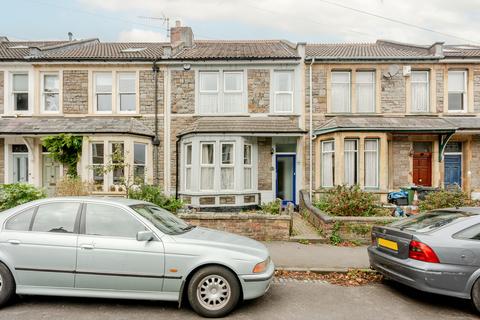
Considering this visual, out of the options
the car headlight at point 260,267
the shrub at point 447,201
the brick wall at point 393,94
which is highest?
the brick wall at point 393,94

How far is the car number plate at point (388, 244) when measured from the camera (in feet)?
16.7

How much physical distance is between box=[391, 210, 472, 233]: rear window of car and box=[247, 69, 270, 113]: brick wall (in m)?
9.02

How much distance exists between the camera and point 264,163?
1386 cm

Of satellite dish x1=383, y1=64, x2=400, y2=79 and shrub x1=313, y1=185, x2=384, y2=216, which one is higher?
satellite dish x1=383, y1=64, x2=400, y2=79

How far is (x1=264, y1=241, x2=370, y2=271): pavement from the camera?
6.45 metres

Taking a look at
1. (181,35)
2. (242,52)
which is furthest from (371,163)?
(181,35)

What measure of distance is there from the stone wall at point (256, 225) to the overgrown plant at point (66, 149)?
7.11m

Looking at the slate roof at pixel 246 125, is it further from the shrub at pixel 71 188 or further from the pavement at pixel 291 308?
the pavement at pixel 291 308

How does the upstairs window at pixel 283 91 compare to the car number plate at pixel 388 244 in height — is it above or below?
above

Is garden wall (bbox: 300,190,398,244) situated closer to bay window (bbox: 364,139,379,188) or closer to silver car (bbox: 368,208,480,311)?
silver car (bbox: 368,208,480,311)

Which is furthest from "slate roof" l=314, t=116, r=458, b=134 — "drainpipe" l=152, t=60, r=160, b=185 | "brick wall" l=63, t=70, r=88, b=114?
"brick wall" l=63, t=70, r=88, b=114

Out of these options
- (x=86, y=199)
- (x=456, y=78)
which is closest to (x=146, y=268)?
(x=86, y=199)

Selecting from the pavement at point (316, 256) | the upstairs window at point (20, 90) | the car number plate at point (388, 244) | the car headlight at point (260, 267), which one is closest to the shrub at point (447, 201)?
the pavement at point (316, 256)

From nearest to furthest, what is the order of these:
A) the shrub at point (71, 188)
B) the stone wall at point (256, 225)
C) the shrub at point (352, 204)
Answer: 1. the stone wall at point (256, 225)
2. the shrub at point (352, 204)
3. the shrub at point (71, 188)
